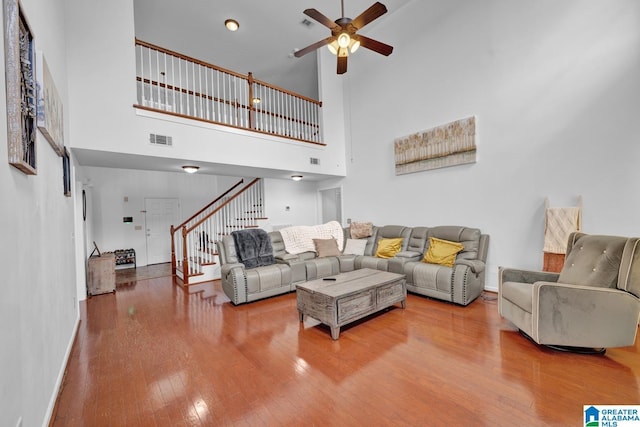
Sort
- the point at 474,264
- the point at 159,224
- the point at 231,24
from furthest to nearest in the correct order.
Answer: the point at 159,224 < the point at 231,24 < the point at 474,264

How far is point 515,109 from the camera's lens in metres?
3.84

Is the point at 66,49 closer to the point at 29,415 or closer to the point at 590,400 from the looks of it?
the point at 29,415

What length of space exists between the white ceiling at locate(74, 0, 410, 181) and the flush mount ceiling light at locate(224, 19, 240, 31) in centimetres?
8

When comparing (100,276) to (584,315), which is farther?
(100,276)

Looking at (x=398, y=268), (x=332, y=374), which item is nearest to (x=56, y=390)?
(x=332, y=374)

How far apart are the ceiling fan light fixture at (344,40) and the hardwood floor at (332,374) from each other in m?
3.25

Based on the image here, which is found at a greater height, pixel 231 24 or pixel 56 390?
pixel 231 24

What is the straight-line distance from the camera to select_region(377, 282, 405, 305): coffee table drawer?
328 centimetres

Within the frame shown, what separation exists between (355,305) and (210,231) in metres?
4.05

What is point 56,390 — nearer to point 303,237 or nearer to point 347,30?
point 303,237

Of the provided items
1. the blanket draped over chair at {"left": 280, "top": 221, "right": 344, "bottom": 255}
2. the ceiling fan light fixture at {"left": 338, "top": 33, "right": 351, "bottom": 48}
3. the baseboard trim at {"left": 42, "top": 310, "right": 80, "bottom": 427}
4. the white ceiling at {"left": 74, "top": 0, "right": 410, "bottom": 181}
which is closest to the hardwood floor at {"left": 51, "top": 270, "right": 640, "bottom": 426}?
the baseboard trim at {"left": 42, "top": 310, "right": 80, "bottom": 427}

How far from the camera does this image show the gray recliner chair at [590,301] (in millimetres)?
2211

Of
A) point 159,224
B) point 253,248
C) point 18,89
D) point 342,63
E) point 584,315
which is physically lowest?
point 584,315

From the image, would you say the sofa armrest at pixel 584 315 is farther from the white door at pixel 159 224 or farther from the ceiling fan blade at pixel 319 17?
the white door at pixel 159 224
